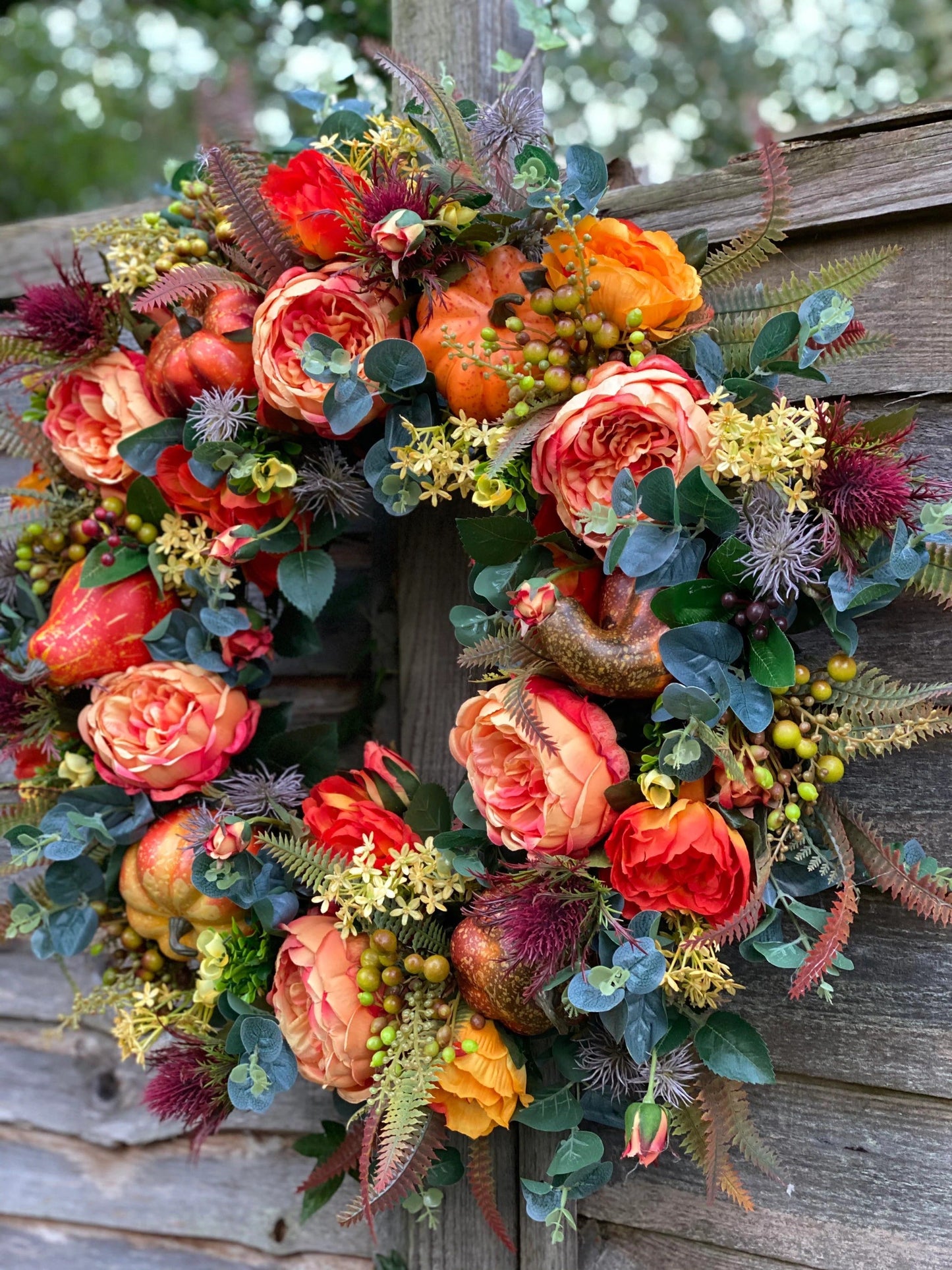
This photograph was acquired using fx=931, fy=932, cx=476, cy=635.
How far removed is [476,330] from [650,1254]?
2.95ft

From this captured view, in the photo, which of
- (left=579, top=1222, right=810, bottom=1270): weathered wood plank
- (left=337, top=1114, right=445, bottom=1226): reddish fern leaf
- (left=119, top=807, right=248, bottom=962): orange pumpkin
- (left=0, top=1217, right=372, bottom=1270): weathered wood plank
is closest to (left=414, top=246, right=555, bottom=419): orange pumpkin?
(left=119, top=807, right=248, bottom=962): orange pumpkin

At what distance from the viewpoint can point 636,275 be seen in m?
0.73

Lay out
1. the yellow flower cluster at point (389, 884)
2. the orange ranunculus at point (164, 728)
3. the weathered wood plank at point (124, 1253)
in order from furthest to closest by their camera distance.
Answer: the weathered wood plank at point (124, 1253)
the orange ranunculus at point (164, 728)
the yellow flower cluster at point (389, 884)

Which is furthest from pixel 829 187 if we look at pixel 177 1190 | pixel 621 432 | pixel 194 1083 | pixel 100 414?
pixel 177 1190

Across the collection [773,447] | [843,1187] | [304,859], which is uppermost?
[773,447]

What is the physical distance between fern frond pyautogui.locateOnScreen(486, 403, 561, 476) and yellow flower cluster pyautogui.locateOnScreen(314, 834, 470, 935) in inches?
12.7

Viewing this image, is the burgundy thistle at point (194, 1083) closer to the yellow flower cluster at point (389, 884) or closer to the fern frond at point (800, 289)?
the yellow flower cluster at point (389, 884)

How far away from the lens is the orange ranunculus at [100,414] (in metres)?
0.93

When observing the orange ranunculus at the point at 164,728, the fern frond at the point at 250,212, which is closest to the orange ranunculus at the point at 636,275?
the fern frond at the point at 250,212

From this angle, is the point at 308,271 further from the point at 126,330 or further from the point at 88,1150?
the point at 88,1150

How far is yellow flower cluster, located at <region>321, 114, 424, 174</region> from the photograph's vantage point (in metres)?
0.82

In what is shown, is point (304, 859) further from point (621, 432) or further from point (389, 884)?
point (621, 432)

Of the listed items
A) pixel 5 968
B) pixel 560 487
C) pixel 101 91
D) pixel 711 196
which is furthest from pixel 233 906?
pixel 101 91

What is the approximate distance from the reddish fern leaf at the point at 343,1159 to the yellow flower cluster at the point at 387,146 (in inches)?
34.5
